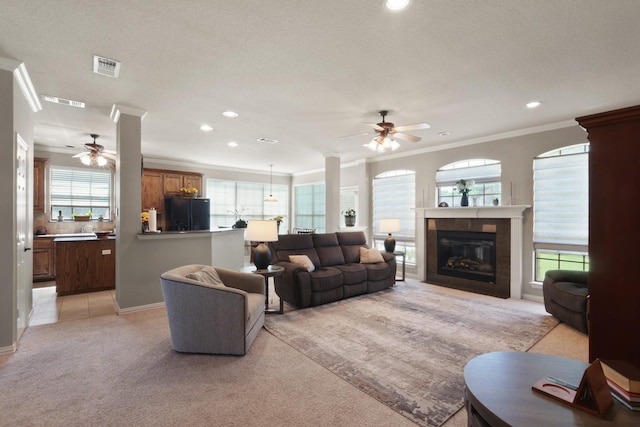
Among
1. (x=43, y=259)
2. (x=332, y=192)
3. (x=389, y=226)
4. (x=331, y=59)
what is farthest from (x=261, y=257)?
(x=43, y=259)

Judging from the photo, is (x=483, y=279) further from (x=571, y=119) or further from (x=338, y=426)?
(x=338, y=426)

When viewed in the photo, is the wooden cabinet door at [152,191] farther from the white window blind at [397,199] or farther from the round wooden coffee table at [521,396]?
the round wooden coffee table at [521,396]

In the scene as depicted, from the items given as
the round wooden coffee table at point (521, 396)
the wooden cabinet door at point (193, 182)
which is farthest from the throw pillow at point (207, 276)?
the wooden cabinet door at point (193, 182)

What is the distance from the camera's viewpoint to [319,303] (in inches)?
174

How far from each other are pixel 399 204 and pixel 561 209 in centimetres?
293

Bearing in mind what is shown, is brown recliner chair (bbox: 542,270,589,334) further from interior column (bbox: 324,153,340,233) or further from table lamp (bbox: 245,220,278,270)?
interior column (bbox: 324,153,340,233)

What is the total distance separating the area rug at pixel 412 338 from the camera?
2291 mm

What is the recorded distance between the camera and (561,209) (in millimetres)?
4684

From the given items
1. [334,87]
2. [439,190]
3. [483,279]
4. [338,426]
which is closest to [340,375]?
[338,426]

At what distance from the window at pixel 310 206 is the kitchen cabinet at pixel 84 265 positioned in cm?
541

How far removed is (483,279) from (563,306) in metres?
1.76

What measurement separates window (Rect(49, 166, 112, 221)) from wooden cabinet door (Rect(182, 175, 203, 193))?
163cm

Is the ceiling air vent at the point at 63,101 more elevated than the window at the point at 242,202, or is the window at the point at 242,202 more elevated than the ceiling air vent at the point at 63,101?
the ceiling air vent at the point at 63,101

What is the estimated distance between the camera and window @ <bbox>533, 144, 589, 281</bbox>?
449 centimetres
